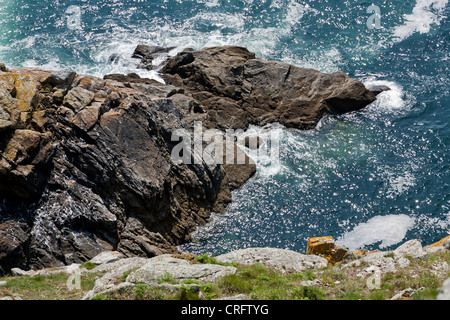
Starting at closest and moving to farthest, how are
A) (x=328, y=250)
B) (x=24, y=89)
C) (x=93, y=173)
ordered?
(x=328, y=250) → (x=24, y=89) → (x=93, y=173)

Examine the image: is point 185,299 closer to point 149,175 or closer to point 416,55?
point 149,175

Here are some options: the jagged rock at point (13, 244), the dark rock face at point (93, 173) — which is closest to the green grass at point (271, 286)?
the jagged rock at point (13, 244)

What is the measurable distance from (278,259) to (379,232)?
507 inches

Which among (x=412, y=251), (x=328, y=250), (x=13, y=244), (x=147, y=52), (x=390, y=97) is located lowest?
(x=328, y=250)

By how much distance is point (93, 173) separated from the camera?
106 feet

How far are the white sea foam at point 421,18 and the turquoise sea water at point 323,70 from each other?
0.80 ft

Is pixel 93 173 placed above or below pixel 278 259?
above

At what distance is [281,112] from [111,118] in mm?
19756

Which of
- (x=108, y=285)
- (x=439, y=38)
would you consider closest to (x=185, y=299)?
(x=108, y=285)

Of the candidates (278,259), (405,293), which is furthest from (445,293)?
(278,259)

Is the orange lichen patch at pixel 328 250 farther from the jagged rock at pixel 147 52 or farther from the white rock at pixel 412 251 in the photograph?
the jagged rock at pixel 147 52

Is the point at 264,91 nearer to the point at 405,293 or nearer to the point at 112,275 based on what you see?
the point at 112,275

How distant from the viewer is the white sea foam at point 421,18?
2234 inches

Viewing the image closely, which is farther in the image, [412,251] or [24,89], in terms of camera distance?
[24,89]
